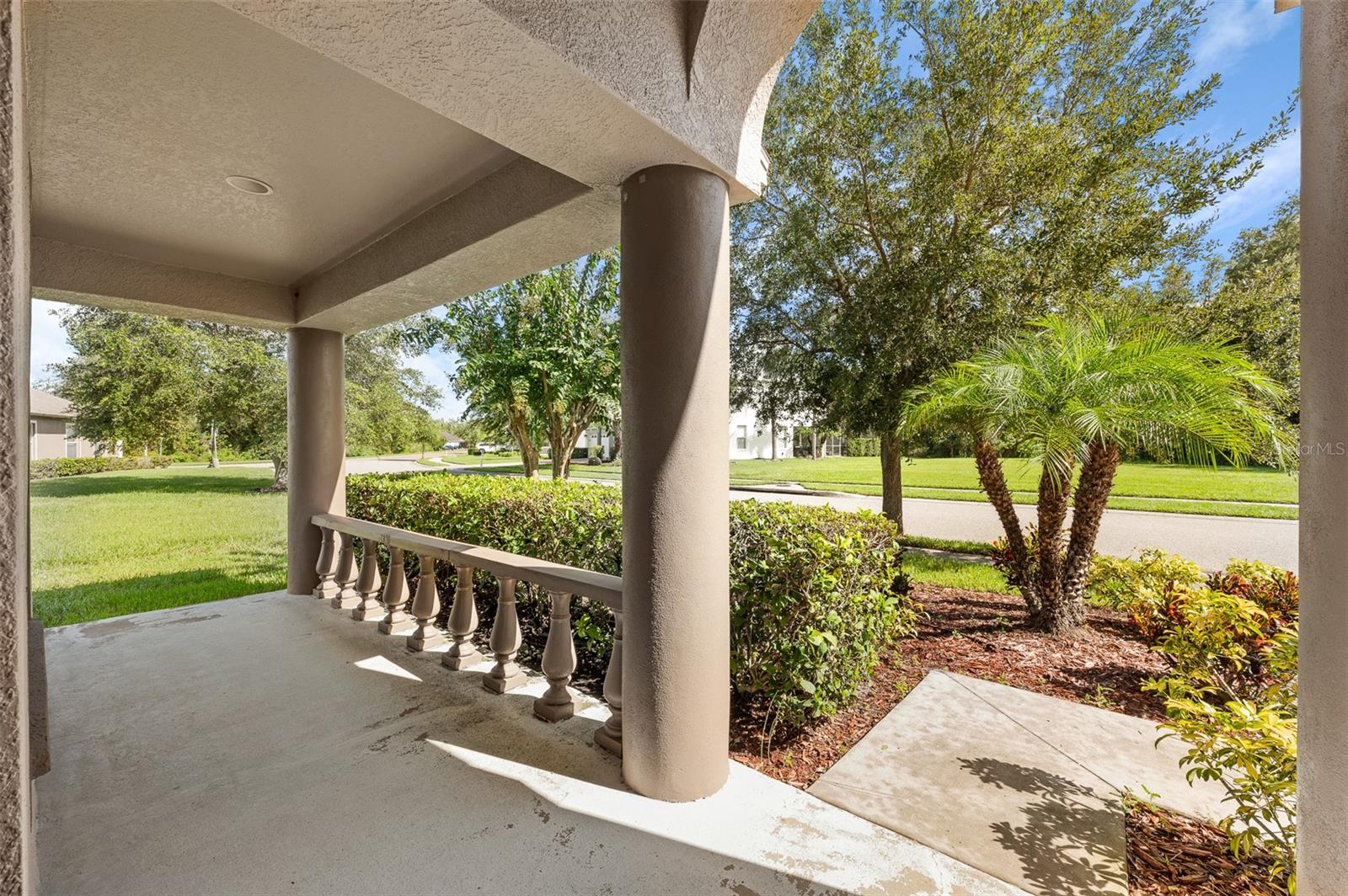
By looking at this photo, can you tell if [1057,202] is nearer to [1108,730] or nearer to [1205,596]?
[1205,596]

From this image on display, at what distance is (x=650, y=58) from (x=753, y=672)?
2.63 meters

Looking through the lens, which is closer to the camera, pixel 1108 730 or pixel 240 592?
pixel 1108 730

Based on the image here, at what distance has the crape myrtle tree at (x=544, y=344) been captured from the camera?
6.36m

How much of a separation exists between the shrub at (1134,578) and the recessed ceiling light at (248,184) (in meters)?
6.23

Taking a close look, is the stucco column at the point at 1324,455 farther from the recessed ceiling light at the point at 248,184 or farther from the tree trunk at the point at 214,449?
the tree trunk at the point at 214,449

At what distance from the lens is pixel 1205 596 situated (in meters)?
3.27

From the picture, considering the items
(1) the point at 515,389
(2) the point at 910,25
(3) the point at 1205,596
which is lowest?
(3) the point at 1205,596

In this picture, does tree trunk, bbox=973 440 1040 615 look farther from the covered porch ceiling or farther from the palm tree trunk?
the covered porch ceiling

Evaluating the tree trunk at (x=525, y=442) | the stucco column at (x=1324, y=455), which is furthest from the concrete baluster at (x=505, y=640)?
the tree trunk at (x=525, y=442)

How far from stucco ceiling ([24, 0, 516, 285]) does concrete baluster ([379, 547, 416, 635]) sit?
7.47 ft

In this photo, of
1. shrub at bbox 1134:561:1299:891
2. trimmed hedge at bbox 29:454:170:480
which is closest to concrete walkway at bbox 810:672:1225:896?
shrub at bbox 1134:561:1299:891

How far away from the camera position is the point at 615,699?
2.46 metres

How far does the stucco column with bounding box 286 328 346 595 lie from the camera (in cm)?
482

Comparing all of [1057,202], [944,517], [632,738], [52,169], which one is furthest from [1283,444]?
[944,517]
